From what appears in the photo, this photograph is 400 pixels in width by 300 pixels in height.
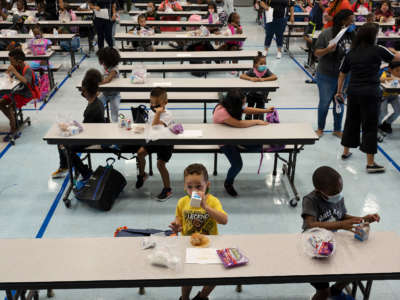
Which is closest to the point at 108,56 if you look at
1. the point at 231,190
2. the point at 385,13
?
the point at 231,190

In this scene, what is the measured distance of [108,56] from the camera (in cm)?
554

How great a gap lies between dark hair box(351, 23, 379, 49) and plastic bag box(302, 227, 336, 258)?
2653mm

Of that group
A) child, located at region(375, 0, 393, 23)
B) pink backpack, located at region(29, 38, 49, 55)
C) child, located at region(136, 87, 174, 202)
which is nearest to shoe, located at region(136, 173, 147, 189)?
child, located at region(136, 87, 174, 202)

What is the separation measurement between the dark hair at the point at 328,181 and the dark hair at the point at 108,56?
382cm

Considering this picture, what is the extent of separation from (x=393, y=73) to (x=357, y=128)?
148 cm

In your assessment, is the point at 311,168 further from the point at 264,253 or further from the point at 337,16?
the point at 264,253

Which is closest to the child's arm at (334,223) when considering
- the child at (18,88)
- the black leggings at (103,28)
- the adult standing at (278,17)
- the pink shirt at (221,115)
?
the pink shirt at (221,115)

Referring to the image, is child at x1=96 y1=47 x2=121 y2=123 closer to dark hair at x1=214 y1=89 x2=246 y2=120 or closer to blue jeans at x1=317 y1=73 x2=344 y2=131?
dark hair at x1=214 y1=89 x2=246 y2=120

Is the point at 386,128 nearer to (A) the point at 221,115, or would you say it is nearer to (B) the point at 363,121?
(B) the point at 363,121

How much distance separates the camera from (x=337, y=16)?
5.09m

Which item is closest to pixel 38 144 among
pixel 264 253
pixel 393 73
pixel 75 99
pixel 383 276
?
pixel 75 99

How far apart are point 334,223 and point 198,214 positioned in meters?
0.90

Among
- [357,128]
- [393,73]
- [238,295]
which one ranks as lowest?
[238,295]

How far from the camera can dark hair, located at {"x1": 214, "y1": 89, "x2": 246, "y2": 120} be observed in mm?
4071
